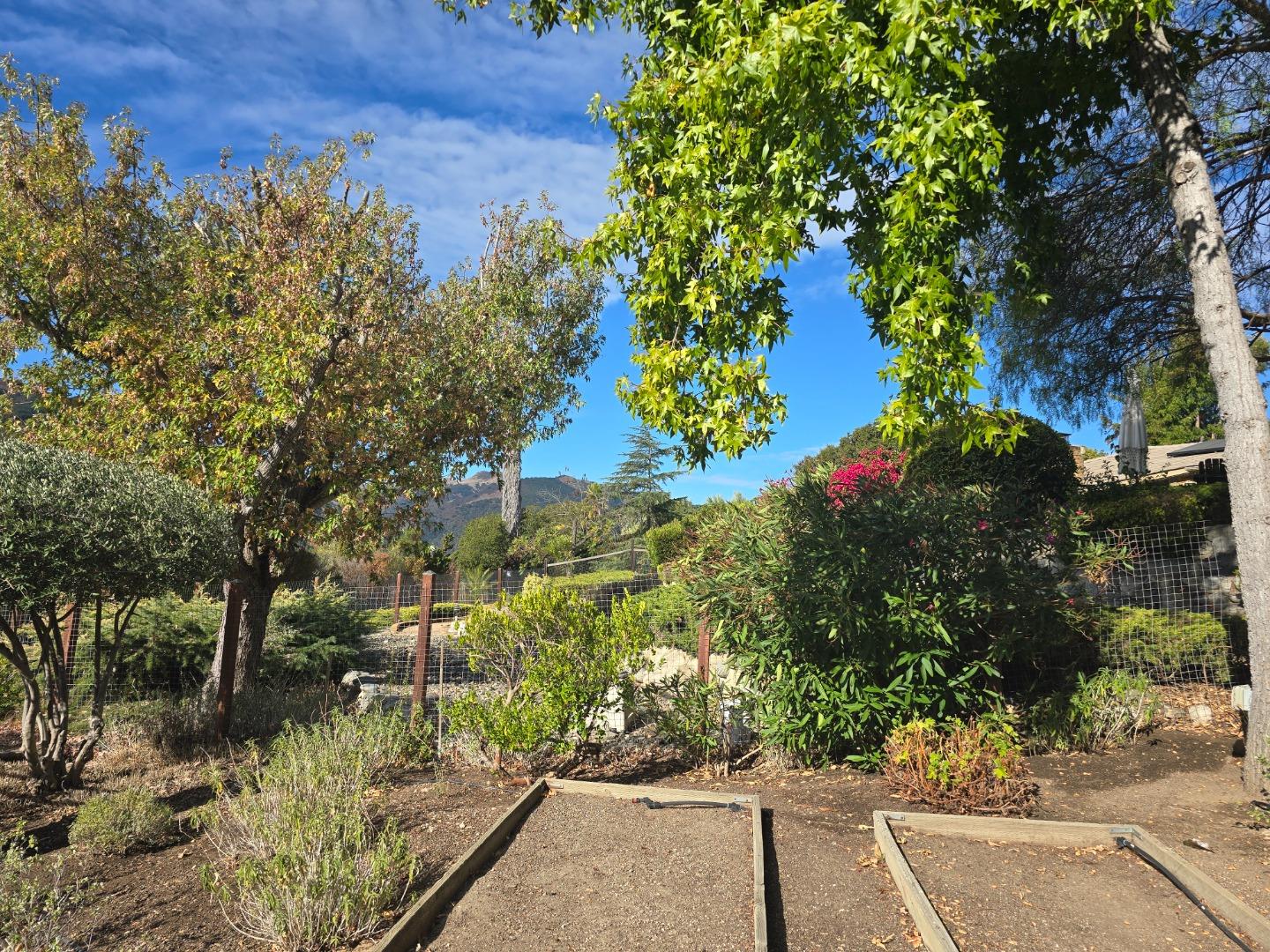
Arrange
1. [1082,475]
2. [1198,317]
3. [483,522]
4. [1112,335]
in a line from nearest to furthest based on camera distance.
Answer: [1198,317]
[1112,335]
[1082,475]
[483,522]

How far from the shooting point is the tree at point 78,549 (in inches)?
186

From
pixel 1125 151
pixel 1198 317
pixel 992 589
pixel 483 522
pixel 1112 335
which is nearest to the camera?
pixel 1198 317

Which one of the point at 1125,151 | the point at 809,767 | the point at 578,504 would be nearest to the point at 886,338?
the point at 809,767

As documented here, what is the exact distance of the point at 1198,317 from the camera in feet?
17.6

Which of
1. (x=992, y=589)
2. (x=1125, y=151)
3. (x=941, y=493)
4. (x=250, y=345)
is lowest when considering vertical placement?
(x=992, y=589)

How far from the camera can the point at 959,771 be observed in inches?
189

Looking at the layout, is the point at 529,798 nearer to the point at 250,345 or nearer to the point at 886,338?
the point at 886,338

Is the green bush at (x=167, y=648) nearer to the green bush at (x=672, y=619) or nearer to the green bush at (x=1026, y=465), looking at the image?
A: the green bush at (x=672, y=619)

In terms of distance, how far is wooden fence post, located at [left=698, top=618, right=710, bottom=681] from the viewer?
683 centimetres

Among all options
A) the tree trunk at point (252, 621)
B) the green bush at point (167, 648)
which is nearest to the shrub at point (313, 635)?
the green bush at point (167, 648)

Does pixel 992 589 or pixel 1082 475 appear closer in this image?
pixel 992 589

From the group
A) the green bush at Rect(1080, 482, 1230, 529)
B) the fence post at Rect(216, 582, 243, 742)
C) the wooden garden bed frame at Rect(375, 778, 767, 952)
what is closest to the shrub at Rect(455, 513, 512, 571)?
the fence post at Rect(216, 582, 243, 742)

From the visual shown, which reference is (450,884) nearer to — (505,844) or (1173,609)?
(505,844)

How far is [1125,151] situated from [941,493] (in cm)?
451
